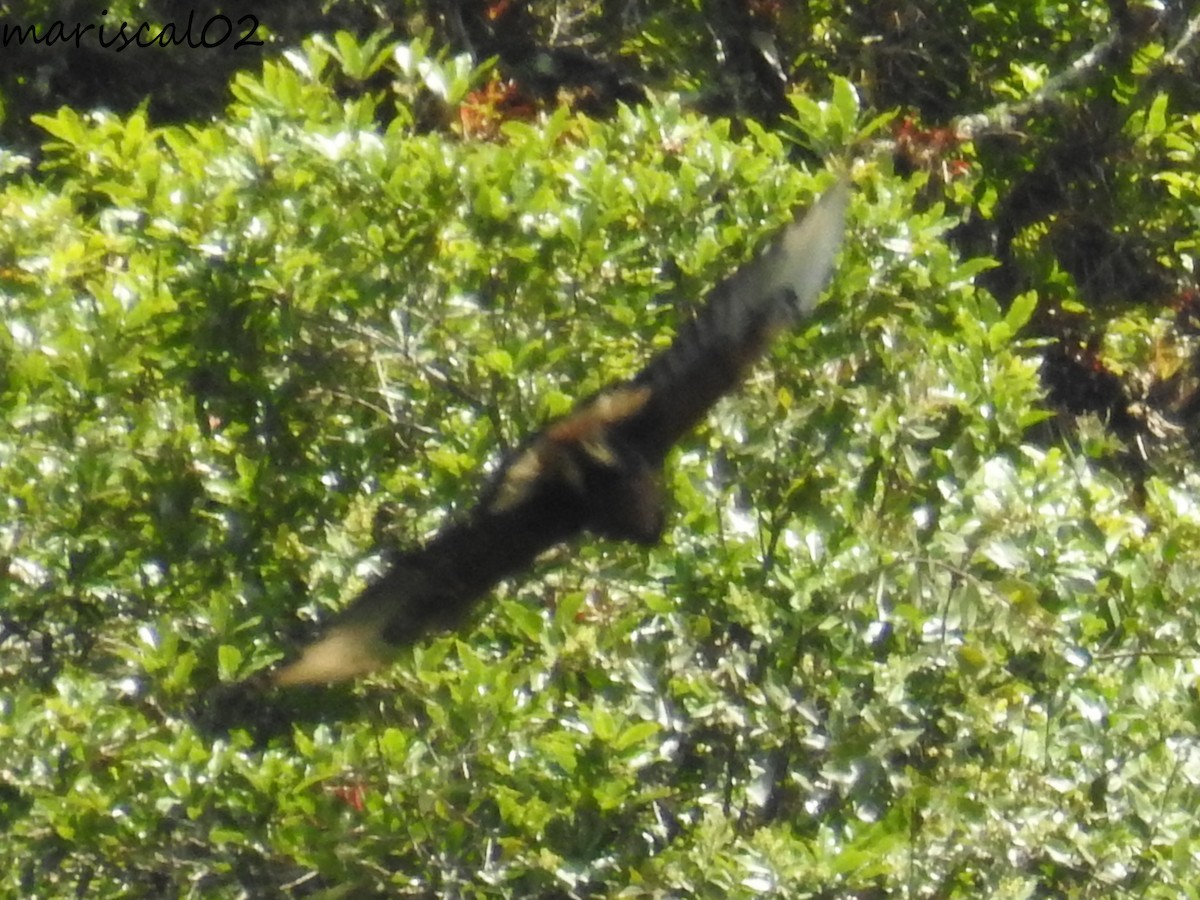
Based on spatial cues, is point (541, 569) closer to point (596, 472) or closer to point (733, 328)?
point (596, 472)

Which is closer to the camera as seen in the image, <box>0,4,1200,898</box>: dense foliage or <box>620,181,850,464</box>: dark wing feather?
<box>0,4,1200,898</box>: dense foliage

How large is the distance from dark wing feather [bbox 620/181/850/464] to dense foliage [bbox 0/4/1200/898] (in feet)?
0.20

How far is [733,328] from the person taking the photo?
3002mm

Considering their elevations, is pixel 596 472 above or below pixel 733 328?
below

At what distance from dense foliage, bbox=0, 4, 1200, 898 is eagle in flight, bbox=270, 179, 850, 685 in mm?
62

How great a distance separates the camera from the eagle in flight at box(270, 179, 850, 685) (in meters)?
2.90

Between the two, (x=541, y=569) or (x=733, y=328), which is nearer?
(x=733, y=328)

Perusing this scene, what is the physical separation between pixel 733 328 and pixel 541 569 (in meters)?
0.60

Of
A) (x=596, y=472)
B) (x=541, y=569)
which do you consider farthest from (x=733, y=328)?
(x=541, y=569)

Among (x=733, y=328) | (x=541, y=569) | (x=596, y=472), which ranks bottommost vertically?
(x=541, y=569)

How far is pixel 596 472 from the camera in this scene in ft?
9.79

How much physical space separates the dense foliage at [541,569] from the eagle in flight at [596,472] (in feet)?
0.20

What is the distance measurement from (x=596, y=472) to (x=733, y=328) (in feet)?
1.23

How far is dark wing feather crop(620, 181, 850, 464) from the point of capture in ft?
9.80
